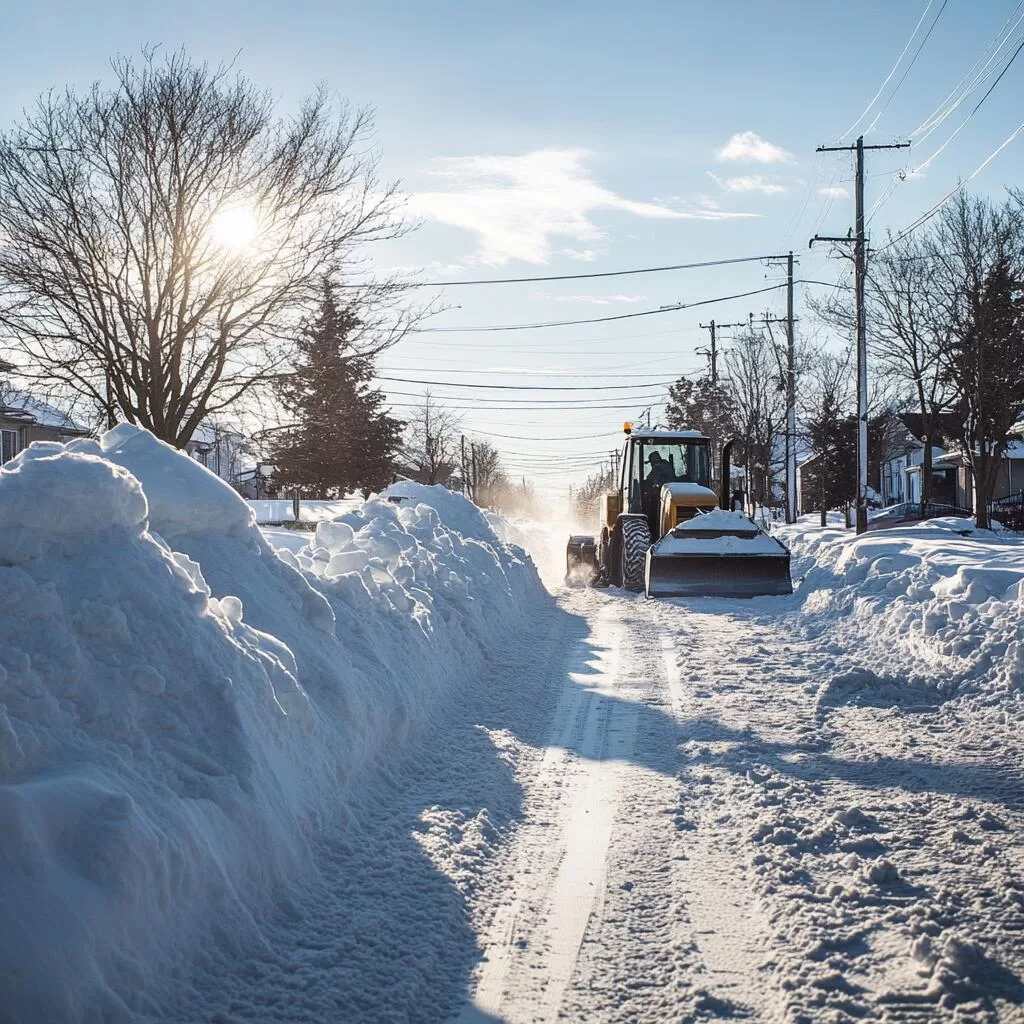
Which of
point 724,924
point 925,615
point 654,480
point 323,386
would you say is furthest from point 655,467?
point 724,924

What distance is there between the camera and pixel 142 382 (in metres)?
20.5

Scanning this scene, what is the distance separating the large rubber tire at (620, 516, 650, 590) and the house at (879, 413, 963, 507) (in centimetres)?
3642

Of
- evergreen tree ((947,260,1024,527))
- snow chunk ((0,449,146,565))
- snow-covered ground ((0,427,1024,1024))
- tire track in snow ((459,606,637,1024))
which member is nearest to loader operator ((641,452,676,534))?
snow-covered ground ((0,427,1024,1024))

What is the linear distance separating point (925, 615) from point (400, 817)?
20.9ft

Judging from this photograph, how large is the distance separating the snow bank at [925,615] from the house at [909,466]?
3739 cm

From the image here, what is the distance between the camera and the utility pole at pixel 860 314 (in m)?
27.4

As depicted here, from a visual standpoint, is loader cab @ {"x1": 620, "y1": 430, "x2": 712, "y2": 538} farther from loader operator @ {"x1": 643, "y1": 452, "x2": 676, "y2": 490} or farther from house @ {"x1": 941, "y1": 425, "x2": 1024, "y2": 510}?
house @ {"x1": 941, "y1": 425, "x2": 1024, "y2": 510}

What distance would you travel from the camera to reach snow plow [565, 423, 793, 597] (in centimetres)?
1534

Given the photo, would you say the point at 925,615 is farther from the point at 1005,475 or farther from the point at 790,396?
the point at 1005,475

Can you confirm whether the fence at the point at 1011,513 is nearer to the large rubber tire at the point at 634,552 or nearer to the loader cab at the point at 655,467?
the loader cab at the point at 655,467

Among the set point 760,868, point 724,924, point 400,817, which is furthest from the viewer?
point 400,817

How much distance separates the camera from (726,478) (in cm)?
1727

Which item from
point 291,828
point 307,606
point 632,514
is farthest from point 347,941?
point 632,514

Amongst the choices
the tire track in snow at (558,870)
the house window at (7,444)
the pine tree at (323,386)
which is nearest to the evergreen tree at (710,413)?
the pine tree at (323,386)
